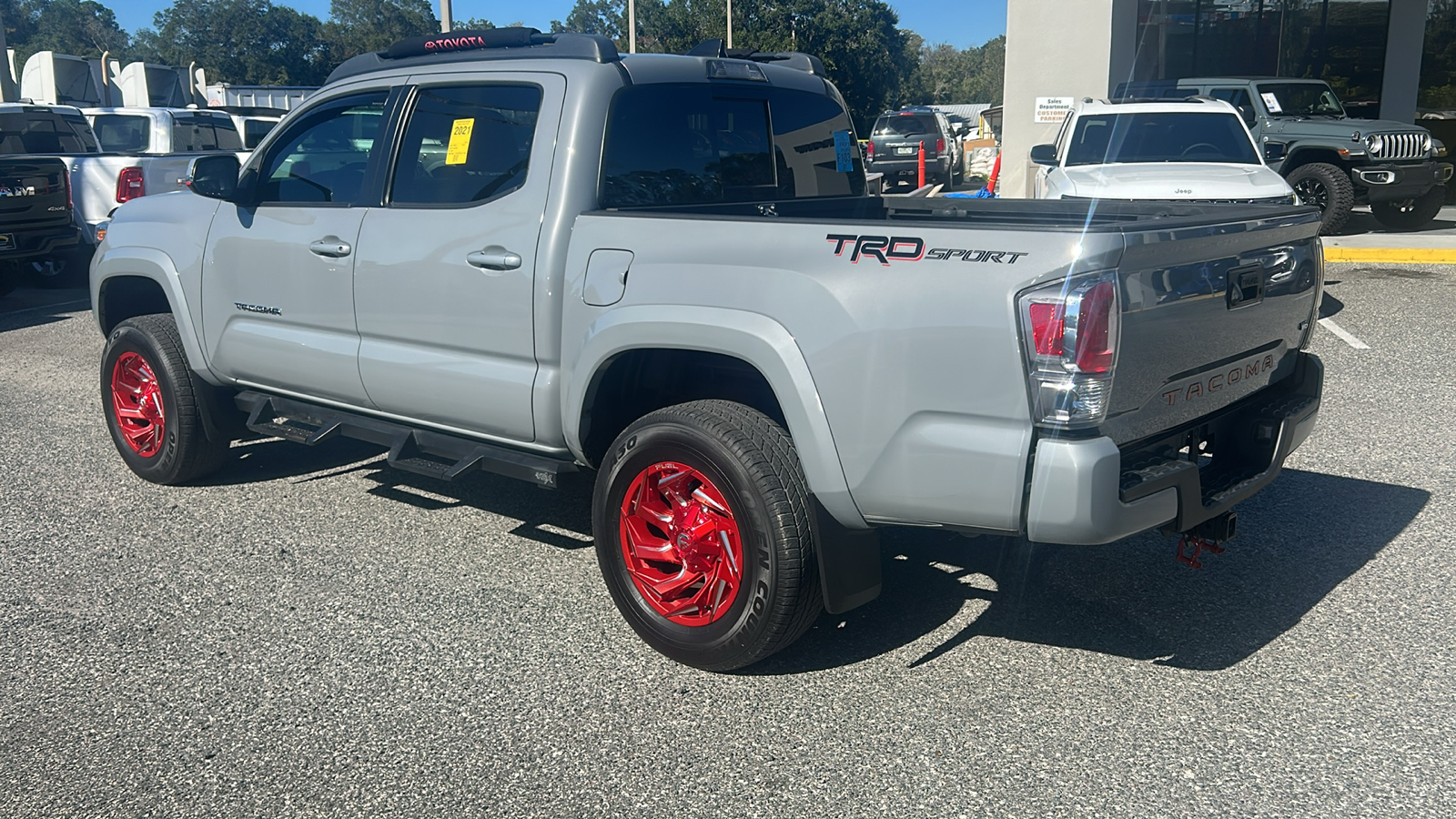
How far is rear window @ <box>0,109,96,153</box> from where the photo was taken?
45.1 ft

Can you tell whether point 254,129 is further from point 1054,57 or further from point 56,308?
point 1054,57

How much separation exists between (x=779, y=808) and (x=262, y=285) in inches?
129

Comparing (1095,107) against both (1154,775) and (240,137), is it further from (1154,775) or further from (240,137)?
(240,137)

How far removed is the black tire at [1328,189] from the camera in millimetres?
13531

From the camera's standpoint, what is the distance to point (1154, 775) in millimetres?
3076

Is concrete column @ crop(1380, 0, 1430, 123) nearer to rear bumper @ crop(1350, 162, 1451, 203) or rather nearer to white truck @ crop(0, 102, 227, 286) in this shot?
rear bumper @ crop(1350, 162, 1451, 203)

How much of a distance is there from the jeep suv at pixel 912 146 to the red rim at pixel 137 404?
21536 mm

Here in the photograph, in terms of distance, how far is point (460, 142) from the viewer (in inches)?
172

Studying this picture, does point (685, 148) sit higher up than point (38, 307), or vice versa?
point (685, 148)

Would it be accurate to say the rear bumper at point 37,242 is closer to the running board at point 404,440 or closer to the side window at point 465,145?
the running board at point 404,440

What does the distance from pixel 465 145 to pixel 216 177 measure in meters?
1.34

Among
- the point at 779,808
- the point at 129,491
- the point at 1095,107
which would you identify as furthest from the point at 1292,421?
the point at 1095,107

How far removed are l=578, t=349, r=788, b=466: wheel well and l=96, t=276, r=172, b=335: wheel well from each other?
9.55ft

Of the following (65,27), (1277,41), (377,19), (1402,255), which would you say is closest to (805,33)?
(377,19)
